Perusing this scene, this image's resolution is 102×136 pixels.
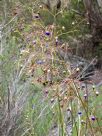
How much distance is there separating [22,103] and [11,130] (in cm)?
25

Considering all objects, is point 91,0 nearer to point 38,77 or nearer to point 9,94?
point 38,77

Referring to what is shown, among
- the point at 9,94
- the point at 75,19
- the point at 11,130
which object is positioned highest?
the point at 75,19

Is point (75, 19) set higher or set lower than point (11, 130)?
higher

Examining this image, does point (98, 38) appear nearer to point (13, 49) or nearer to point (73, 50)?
point (73, 50)

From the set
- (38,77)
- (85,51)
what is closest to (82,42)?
(85,51)

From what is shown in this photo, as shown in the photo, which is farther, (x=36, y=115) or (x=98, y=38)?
(x=98, y=38)

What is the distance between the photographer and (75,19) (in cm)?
941

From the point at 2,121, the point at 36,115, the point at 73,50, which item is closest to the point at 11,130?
the point at 2,121

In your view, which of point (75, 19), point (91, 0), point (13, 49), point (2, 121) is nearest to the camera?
point (2, 121)

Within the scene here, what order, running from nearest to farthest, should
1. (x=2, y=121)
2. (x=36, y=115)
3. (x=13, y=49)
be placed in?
(x=2, y=121)
(x=36, y=115)
(x=13, y=49)

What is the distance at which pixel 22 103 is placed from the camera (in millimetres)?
3670

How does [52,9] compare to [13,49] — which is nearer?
[13,49]

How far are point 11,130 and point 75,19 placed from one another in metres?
6.10

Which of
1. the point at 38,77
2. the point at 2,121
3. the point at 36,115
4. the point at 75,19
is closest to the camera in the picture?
the point at 2,121
